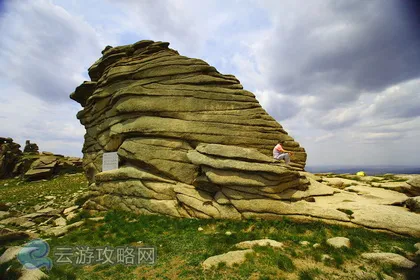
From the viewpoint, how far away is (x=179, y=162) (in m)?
20.9

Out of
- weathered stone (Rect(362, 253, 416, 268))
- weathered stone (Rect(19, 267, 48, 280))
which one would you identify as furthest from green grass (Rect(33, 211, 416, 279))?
weathered stone (Rect(362, 253, 416, 268))

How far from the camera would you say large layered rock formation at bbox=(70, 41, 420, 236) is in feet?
54.7

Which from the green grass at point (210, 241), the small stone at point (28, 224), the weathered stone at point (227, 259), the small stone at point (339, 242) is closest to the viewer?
the green grass at point (210, 241)

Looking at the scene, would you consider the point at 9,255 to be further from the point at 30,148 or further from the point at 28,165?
the point at 30,148

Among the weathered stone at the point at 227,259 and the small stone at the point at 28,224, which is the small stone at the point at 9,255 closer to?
the small stone at the point at 28,224

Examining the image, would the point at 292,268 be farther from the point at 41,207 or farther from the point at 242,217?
the point at 41,207

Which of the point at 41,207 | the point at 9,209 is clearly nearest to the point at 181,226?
the point at 41,207

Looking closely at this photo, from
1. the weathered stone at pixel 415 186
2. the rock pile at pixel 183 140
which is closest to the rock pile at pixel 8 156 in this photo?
the rock pile at pixel 183 140

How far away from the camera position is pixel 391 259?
400 inches

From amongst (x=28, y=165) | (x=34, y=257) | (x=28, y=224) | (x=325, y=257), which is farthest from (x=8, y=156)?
(x=325, y=257)

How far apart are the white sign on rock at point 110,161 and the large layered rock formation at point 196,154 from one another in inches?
29.9

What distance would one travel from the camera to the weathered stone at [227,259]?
34.1 feet

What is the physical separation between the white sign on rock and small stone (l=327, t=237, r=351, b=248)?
2223cm

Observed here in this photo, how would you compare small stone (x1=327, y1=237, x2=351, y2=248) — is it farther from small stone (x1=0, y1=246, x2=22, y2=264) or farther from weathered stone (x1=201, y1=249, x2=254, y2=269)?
small stone (x1=0, y1=246, x2=22, y2=264)
